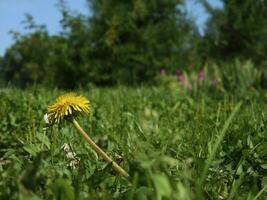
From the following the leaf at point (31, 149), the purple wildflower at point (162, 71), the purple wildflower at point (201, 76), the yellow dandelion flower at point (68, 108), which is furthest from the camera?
the purple wildflower at point (162, 71)

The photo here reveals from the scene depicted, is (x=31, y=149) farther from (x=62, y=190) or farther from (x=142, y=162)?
(x=142, y=162)

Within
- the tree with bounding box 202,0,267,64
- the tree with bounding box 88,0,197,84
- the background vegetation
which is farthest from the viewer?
the tree with bounding box 202,0,267,64

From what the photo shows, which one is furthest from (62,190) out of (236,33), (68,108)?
(236,33)

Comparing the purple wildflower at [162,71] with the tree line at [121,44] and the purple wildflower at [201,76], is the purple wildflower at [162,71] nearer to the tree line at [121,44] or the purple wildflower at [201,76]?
the tree line at [121,44]

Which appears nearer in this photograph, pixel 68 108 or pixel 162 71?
pixel 68 108

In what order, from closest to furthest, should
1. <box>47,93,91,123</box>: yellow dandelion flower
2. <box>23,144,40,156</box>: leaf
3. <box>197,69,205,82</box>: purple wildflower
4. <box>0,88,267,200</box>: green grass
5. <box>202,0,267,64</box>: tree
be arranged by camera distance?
1. <box>0,88,267,200</box>: green grass
2. <box>47,93,91,123</box>: yellow dandelion flower
3. <box>23,144,40,156</box>: leaf
4. <box>197,69,205,82</box>: purple wildflower
5. <box>202,0,267,64</box>: tree

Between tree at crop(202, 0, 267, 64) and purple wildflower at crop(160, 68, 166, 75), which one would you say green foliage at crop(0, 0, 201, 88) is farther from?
tree at crop(202, 0, 267, 64)

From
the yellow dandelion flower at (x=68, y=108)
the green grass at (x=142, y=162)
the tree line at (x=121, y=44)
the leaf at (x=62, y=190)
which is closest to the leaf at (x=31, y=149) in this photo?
the green grass at (x=142, y=162)

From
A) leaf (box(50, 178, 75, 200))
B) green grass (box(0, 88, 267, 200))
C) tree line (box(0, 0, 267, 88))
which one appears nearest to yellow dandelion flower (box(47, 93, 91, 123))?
green grass (box(0, 88, 267, 200))

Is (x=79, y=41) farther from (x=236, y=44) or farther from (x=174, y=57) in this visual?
(x=236, y=44)

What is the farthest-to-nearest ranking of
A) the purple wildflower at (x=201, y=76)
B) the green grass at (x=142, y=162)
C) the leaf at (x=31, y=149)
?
the purple wildflower at (x=201, y=76) → the leaf at (x=31, y=149) → the green grass at (x=142, y=162)

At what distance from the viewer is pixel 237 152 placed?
2379mm

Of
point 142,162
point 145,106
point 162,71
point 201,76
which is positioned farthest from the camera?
point 162,71

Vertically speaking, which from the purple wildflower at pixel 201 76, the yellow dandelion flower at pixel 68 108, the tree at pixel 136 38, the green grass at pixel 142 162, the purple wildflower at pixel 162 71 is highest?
the tree at pixel 136 38
